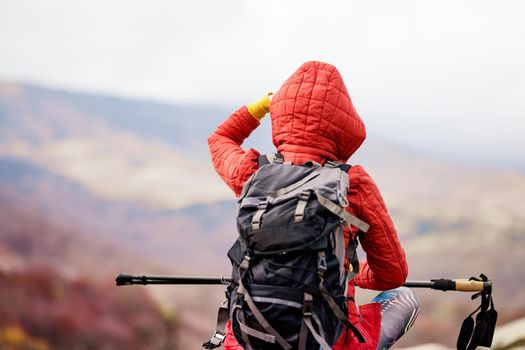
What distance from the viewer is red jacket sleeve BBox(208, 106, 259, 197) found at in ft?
7.86

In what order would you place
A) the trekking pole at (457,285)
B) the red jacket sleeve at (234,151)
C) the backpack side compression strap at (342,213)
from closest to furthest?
the backpack side compression strap at (342,213) → the red jacket sleeve at (234,151) → the trekking pole at (457,285)

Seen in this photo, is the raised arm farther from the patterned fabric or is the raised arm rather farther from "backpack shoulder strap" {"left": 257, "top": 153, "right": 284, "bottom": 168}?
the patterned fabric

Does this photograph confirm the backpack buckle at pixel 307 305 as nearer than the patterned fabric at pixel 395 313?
Yes

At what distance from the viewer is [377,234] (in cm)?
226

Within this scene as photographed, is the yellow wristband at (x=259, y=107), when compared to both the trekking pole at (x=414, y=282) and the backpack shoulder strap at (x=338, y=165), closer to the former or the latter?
the backpack shoulder strap at (x=338, y=165)

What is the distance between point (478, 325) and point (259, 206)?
167cm

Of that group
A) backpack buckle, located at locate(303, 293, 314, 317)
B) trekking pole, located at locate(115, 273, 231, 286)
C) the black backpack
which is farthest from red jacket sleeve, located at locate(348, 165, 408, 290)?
trekking pole, located at locate(115, 273, 231, 286)

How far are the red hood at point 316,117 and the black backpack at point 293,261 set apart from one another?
15cm

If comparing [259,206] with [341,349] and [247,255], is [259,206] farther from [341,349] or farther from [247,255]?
[341,349]

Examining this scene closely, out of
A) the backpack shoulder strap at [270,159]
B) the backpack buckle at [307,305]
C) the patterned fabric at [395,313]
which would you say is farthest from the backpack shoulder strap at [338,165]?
the patterned fabric at [395,313]

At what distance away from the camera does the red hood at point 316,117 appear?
2268 millimetres

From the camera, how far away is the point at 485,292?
3.07 m

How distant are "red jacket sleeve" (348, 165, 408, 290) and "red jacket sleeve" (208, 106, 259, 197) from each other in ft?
1.49

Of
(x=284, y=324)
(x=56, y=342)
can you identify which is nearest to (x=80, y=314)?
(x=56, y=342)
